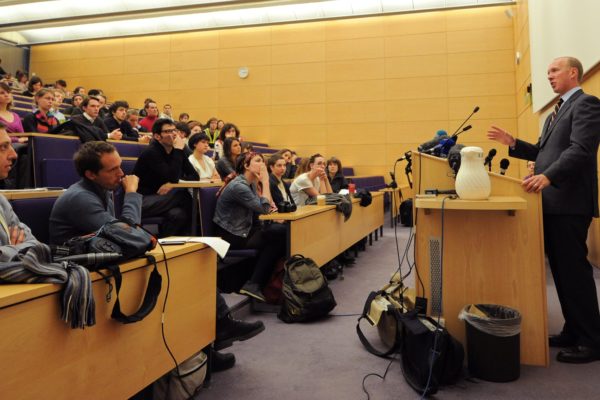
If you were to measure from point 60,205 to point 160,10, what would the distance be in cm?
723

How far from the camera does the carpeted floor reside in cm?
160

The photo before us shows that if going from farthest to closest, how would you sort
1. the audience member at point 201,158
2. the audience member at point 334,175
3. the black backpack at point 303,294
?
1. the audience member at point 334,175
2. the audience member at point 201,158
3. the black backpack at point 303,294

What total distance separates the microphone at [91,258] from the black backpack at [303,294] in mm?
1376

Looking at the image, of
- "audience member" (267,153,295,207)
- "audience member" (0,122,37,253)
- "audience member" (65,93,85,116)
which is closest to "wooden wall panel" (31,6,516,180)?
"audience member" (65,93,85,116)

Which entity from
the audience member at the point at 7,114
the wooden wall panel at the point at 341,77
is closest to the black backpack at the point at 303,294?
the audience member at the point at 7,114

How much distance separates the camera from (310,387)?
1.66 metres

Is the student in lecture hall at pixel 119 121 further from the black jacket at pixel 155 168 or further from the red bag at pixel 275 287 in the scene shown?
the red bag at pixel 275 287

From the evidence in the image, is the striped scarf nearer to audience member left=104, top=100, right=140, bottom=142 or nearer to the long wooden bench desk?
the long wooden bench desk

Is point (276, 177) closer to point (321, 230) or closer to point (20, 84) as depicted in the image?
point (321, 230)

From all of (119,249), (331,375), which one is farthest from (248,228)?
(119,249)

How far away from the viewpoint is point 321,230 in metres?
3.12

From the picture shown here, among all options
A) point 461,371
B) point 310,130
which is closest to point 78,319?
point 461,371

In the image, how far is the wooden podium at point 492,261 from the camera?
182cm

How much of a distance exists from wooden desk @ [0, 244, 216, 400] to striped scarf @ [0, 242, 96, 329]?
0.02 metres
